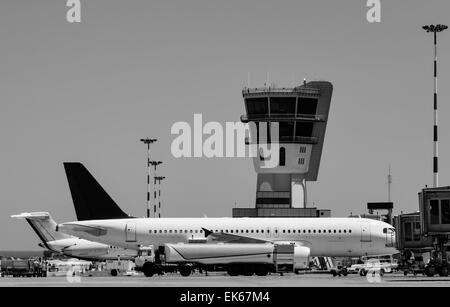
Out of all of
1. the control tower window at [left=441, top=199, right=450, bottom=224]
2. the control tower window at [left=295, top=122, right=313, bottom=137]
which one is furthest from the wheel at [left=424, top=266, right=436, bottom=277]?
the control tower window at [left=295, top=122, right=313, bottom=137]

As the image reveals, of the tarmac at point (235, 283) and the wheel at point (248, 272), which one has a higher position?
the tarmac at point (235, 283)

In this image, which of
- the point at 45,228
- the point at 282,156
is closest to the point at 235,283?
the point at 45,228

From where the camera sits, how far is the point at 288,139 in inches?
6895

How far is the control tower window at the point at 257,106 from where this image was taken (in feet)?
576

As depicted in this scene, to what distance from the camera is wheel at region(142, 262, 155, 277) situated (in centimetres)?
8272

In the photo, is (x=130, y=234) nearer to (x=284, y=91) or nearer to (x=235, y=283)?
(x=235, y=283)

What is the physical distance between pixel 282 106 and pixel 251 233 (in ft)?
280

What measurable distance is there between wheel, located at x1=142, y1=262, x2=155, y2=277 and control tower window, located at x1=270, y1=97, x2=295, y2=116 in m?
94.7

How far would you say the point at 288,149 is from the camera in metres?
176

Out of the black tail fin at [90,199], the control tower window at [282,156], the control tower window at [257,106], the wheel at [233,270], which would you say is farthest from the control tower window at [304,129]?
the wheel at [233,270]

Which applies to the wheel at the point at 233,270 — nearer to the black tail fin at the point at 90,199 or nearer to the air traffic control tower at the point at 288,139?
the black tail fin at the point at 90,199

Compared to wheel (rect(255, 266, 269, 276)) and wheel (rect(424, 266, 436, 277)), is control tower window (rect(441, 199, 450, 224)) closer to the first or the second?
wheel (rect(424, 266, 436, 277))
